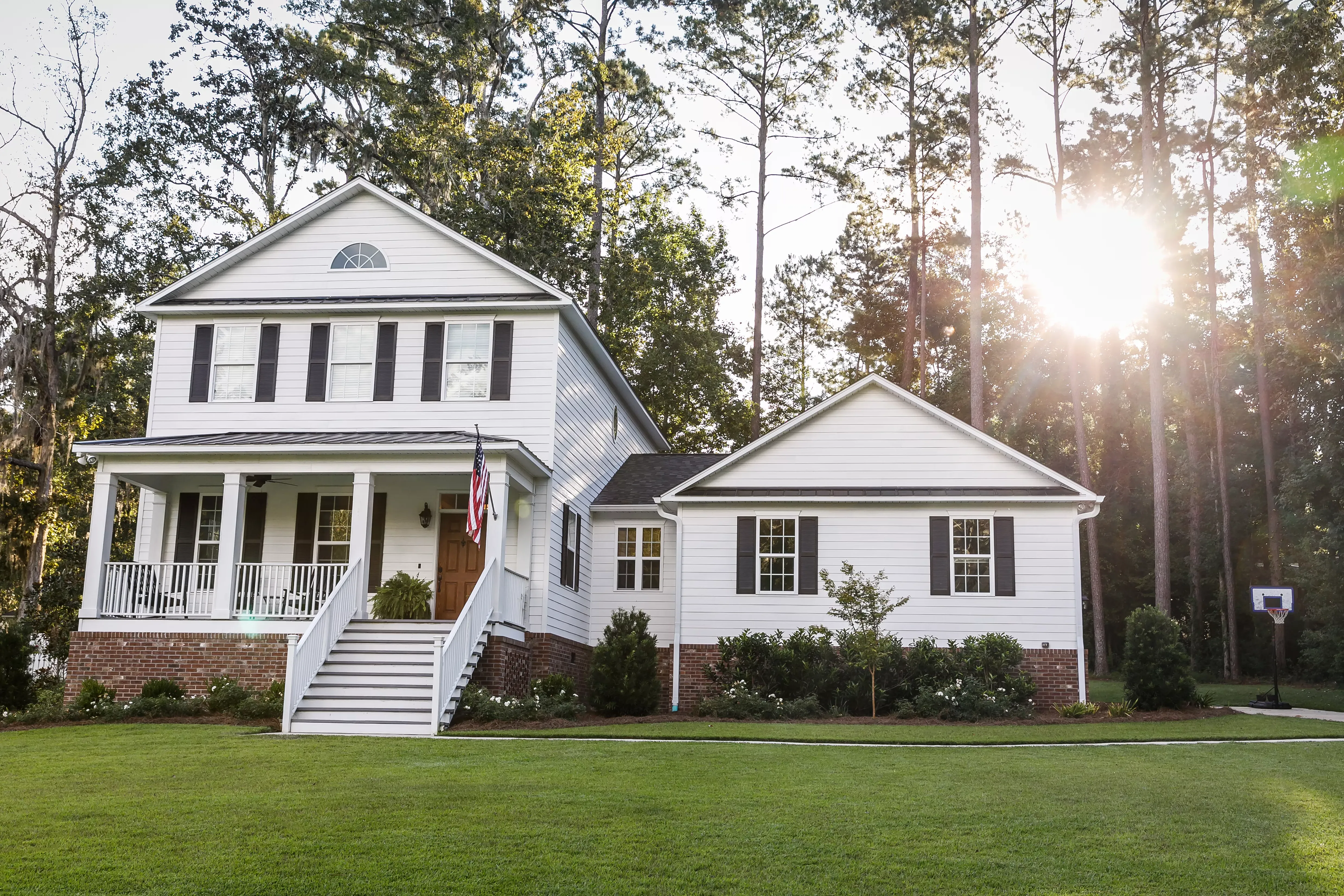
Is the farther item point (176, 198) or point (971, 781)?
point (176, 198)

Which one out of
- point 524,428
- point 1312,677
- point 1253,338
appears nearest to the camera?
point 524,428

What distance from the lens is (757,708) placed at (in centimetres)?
1761

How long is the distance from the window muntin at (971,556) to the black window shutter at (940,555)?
6 centimetres

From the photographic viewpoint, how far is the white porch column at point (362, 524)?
17.9 metres

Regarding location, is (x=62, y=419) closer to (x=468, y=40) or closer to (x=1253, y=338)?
(x=468, y=40)

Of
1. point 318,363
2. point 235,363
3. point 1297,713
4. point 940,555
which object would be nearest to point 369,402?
point 318,363

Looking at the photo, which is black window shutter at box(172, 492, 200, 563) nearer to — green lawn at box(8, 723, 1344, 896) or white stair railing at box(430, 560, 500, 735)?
white stair railing at box(430, 560, 500, 735)

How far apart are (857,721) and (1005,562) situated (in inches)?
173

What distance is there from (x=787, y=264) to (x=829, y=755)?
1292 inches

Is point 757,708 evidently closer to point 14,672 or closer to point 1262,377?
point 14,672

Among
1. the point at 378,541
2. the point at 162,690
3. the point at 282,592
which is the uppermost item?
the point at 378,541

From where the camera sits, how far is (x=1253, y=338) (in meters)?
35.5

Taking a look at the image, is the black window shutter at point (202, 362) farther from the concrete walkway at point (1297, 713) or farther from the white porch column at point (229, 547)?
the concrete walkway at point (1297, 713)

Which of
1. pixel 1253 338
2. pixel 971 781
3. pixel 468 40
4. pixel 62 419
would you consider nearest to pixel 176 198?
pixel 62 419
